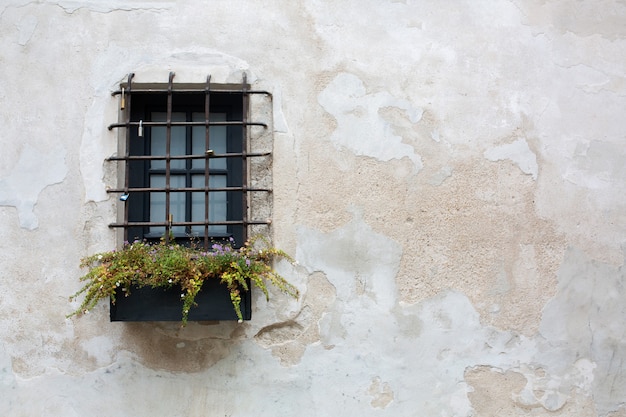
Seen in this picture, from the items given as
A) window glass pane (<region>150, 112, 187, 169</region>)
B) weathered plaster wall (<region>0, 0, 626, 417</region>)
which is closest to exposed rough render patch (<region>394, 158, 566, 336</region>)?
weathered plaster wall (<region>0, 0, 626, 417</region>)

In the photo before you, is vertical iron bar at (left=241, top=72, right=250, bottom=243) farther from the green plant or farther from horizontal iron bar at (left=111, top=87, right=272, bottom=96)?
the green plant

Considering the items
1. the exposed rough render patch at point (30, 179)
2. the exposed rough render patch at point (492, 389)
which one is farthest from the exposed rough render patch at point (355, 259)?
the exposed rough render patch at point (30, 179)

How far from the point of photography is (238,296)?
9.12 ft

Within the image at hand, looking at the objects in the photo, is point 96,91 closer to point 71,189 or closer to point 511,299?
point 71,189

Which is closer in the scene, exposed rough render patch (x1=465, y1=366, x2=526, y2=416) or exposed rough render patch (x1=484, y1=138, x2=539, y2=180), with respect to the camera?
exposed rough render patch (x1=465, y1=366, x2=526, y2=416)

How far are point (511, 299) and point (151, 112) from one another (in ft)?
6.58

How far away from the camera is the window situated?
3.05 metres

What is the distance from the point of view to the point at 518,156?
3.17m

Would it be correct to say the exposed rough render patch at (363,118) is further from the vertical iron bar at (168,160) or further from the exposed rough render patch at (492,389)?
the exposed rough render patch at (492,389)

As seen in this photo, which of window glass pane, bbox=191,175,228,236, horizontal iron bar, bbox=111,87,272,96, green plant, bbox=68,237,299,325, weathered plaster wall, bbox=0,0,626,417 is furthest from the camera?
window glass pane, bbox=191,175,228,236

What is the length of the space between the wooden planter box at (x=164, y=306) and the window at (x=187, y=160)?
30 centimetres

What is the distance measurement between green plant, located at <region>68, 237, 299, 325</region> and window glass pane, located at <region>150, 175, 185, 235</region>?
0.35 metres

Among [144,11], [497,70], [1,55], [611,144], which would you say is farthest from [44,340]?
[611,144]

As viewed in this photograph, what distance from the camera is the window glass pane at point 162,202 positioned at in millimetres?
3260
